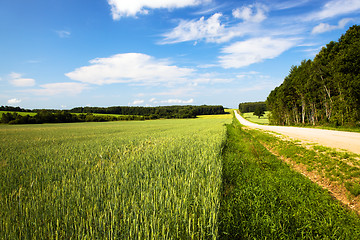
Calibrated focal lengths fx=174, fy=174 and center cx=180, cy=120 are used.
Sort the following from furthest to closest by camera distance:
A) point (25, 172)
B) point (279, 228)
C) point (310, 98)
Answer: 1. point (310, 98)
2. point (25, 172)
3. point (279, 228)

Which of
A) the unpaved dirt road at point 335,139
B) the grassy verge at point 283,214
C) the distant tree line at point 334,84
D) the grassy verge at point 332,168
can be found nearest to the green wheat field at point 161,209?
the grassy verge at point 283,214

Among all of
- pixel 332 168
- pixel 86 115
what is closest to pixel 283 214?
pixel 332 168

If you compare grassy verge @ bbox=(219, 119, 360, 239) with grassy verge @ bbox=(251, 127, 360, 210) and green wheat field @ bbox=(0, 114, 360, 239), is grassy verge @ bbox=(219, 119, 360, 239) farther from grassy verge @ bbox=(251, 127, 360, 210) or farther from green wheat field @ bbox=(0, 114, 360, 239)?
grassy verge @ bbox=(251, 127, 360, 210)

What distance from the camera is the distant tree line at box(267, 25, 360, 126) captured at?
24234mm

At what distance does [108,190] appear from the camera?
4.27 m

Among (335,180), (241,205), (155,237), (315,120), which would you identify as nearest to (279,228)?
(241,205)

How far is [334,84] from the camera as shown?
28734mm

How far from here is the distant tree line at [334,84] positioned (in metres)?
24.2

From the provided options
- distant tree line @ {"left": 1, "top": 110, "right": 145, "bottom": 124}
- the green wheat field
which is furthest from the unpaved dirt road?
distant tree line @ {"left": 1, "top": 110, "right": 145, "bottom": 124}

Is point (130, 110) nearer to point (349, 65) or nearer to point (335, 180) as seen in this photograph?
point (349, 65)

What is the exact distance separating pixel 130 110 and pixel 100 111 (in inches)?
757

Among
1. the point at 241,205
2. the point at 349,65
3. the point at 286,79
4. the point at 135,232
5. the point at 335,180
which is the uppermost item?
the point at 286,79

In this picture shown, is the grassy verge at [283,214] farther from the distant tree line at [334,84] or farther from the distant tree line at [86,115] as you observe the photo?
the distant tree line at [86,115]

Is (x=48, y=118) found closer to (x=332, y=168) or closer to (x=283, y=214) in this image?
(x=283, y=214)
